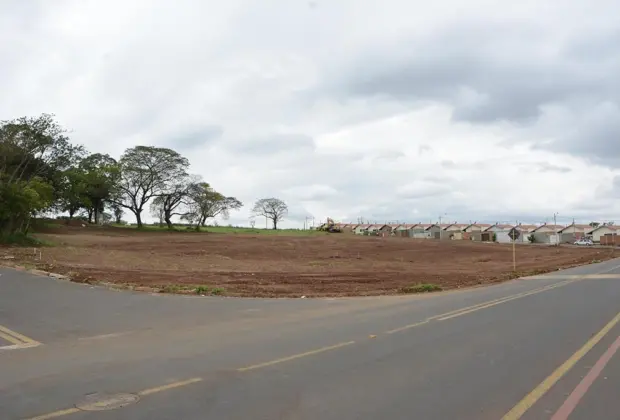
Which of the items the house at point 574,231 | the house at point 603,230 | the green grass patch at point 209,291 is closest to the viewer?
the green grass patch at point 209,291

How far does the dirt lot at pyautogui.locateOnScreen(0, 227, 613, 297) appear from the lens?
24234mm

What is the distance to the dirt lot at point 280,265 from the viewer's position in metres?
24.2

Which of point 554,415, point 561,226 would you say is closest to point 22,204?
point 554,415

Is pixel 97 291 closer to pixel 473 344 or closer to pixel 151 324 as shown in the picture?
pixel 151 324

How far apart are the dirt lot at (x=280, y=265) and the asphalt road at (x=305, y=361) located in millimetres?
6880

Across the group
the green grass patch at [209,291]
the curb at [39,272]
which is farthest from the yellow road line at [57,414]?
the curb at [39,272]

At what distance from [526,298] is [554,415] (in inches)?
547

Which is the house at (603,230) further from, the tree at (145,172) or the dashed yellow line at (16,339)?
the dashed yellow line at (16,339)

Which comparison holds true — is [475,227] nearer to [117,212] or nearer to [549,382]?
[117,212]

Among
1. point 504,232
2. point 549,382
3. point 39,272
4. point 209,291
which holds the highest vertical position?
point 504,232

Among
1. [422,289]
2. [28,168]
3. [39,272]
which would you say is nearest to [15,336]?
[422,289]

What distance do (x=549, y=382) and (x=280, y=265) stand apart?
110ft

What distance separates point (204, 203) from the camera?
10094cm

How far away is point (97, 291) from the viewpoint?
19.6 meters
